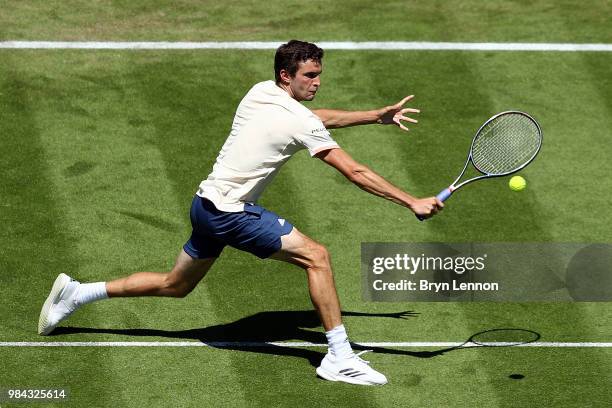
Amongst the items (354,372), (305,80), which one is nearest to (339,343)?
(354,372)

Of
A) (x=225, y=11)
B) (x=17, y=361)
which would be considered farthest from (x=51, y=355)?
(x=225, y=11)

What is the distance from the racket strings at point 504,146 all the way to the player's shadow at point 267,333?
1.52m

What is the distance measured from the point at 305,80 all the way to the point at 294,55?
0.23 metres

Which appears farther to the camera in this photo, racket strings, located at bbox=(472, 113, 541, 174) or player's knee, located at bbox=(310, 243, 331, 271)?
racket strings, located at bbox=(472, 113, 541, 174)

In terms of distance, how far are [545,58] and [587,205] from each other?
3.07m

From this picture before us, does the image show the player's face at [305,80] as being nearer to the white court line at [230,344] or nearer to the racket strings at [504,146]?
the racket strings at [504,146]

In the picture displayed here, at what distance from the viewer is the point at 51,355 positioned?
42.3 ft

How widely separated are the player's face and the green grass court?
220 cm

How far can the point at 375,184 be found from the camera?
12.3 metres

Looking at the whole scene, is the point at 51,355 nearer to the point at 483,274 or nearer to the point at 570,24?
the point at 483,274

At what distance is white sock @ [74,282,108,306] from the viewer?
13.3 meters

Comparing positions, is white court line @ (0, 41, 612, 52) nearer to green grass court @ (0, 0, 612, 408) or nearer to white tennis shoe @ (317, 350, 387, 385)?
green grass court @ (0, 0, 612, 408)

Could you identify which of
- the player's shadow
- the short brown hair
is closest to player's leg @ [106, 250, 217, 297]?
the player's shadow

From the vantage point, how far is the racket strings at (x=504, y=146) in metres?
13.4
